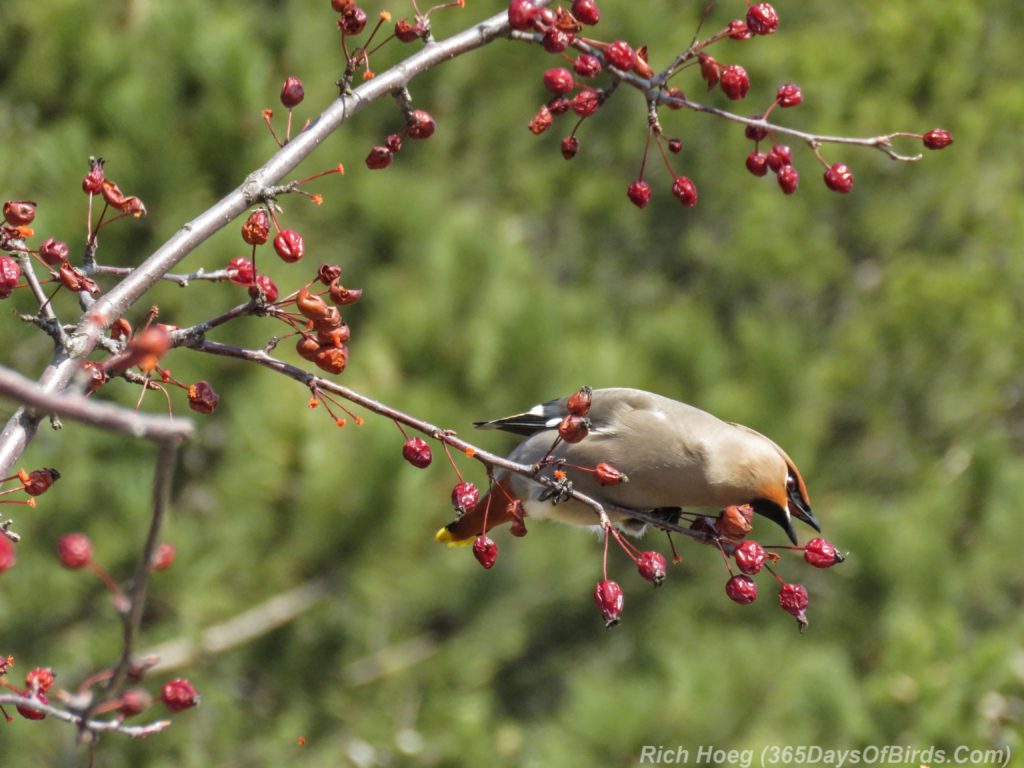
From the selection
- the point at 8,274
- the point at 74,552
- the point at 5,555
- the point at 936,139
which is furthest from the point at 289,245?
the point at 936,139

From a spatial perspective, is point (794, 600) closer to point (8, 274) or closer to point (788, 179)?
point (788, 179)

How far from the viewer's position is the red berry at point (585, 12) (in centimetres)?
156

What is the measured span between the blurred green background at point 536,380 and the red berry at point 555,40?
212cm

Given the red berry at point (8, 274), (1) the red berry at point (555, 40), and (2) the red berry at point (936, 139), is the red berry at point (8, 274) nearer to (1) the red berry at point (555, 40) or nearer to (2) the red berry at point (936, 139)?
(1) the red berry at point (555, 40)

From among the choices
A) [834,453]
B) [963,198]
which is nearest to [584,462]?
[834,453]

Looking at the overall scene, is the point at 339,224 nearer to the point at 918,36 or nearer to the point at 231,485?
the point at 231,485

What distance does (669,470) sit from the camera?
2240 mm

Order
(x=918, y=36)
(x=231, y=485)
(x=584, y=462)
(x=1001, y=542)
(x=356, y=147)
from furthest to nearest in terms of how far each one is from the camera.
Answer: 1. (x=918, y=36)
2. (x=1001, y=542)
3. (x=356, y=147)
4. (x=231, y=485)
5. (x=584, y=462)

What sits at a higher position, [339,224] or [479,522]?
[479,522]

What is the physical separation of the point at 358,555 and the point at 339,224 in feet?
4.68

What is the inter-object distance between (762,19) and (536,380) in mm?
A: 3226

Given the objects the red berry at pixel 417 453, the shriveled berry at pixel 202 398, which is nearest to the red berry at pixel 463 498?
the red berry at pixel 417 453

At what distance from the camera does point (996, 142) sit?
7840 mm

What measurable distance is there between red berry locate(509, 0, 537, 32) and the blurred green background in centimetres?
212
